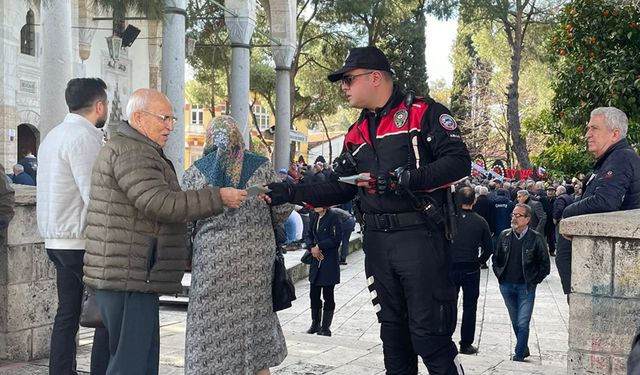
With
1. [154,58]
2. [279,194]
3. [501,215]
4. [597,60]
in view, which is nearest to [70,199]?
[279,194]

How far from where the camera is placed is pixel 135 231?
3.74 metres

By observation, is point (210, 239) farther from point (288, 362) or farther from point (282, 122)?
point (282, 122)

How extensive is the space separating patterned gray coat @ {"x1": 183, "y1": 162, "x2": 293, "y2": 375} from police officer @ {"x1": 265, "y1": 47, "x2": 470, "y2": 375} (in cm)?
66

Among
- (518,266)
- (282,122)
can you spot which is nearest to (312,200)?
(518,266)

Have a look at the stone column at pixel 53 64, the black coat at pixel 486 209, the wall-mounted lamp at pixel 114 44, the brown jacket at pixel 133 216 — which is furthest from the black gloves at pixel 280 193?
the wall-mounted lamp at pixel 114 44

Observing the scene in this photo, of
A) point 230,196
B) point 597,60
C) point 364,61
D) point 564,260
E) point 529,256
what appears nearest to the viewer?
point 230,196

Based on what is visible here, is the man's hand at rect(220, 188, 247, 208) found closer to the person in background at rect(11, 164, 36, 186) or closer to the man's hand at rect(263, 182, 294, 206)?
the man's hand at rect(263, 182, 294, 206)

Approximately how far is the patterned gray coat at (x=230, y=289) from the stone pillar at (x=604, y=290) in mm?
1719

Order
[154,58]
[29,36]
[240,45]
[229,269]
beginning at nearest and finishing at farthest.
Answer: [229,269] < [240,45] < [29,36] < [154,58]

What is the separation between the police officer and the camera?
3.76 meters

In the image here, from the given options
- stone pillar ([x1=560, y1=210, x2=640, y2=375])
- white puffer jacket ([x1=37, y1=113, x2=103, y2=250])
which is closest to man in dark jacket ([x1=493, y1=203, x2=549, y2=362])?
stone pillar ([x1=560, y1=210, x2=640, y2=375])

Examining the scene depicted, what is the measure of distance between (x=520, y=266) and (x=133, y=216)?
555 cm

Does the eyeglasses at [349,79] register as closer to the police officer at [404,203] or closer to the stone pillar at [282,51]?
the police officer at [404,203]

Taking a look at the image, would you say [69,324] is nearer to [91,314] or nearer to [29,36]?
[91,314]
